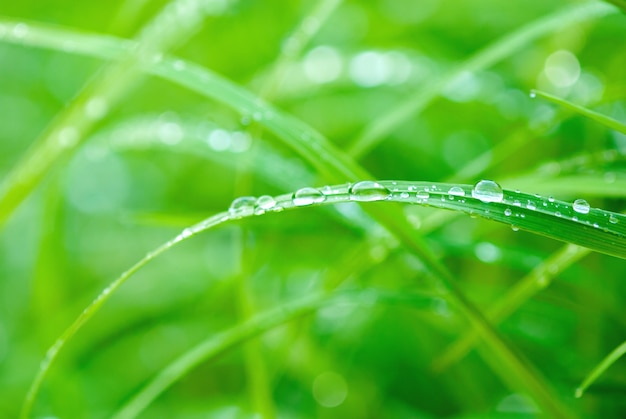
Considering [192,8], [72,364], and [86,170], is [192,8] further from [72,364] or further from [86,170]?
[86,170]

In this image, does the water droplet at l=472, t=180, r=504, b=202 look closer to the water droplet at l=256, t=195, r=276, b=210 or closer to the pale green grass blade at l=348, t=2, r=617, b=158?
the water droplet at l=256, t=195, r=276, b=210

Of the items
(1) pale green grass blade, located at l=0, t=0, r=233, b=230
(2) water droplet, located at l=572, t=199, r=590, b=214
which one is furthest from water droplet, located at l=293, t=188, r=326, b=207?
(1) pale green grass blade, located at l=0, t=0, r=233, b=230

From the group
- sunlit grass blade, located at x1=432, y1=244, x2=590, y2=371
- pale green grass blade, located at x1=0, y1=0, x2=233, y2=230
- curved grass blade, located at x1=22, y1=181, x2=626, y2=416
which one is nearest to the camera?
curved grass blade, located at x1=22, y1=181, x2=626, y2=416

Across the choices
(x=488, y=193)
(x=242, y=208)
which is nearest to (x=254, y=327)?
(x=242, y=208)

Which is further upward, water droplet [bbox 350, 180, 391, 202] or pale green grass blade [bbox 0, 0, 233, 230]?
pale green grass blade [bbox 0, 0, 233, 230]

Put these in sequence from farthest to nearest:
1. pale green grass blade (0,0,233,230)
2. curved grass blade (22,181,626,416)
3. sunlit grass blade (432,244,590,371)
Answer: pale green grass blade (0,0,233,230) < sunlit grass blade (432,244,590,371) < curved grass blade (22,181,626,416)

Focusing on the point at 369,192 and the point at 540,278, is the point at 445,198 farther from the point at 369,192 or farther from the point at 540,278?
the point at 540,278
